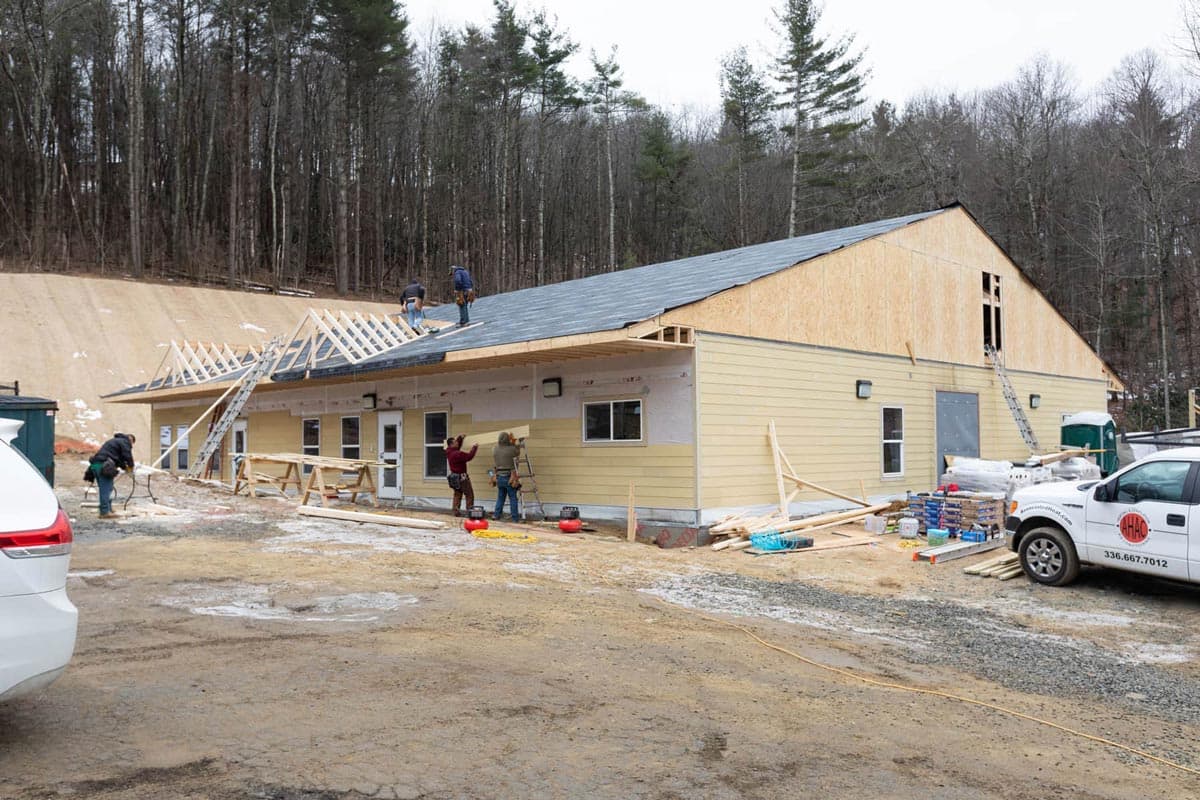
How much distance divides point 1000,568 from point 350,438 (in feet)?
45.5

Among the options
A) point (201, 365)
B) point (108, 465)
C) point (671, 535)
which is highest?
point (201, 365)

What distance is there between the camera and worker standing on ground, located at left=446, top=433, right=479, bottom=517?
1523 cm

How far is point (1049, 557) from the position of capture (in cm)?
991

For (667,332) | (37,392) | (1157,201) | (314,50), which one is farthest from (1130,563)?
(314,50)

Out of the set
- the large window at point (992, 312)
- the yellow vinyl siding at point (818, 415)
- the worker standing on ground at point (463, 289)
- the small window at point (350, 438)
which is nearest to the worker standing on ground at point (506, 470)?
the yellow vinyl siding at point (818, 415)

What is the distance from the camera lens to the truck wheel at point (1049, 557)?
9.73m

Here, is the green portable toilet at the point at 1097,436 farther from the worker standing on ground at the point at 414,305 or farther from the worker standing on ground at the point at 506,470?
the worker standing on ground at the point at 414,305

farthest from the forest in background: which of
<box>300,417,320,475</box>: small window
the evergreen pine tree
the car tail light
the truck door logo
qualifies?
the car tail light

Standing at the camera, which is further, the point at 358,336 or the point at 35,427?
the point at 358,336

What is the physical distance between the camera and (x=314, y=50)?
41156mm

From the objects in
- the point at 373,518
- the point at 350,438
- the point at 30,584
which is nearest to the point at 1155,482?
the point at 30,584

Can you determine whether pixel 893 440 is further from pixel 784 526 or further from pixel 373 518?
pixel 373 518

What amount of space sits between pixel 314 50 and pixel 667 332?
117 ft

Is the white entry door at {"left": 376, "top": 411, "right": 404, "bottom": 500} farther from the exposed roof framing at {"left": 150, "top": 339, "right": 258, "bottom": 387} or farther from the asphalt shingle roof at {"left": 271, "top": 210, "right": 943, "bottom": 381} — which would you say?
the exposed roof framing at {"left": 150, "top": 339, "right": 258, "bottom": 387}
